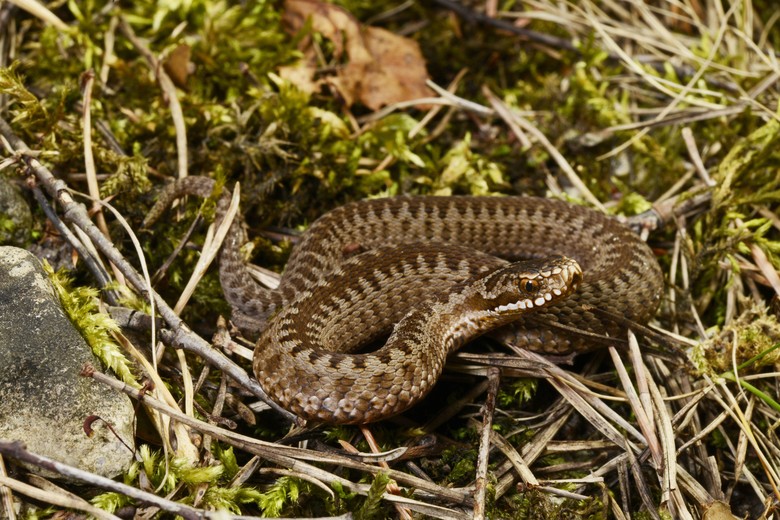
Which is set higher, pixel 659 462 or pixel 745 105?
pixel 745 105

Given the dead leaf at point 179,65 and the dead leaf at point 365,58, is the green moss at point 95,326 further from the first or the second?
the dead leaf at point 365,58

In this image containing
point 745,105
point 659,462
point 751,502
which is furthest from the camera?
point 745,105

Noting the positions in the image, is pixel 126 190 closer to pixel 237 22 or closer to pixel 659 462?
pixel 237 22

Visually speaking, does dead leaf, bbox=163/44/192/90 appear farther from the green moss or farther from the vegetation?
the green moss

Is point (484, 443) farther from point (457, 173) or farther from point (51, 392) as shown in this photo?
point (457, 173)

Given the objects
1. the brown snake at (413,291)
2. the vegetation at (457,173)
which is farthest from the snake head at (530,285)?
the vegetation at (457,173)

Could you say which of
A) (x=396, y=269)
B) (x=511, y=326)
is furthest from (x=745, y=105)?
(x=396, y=269)

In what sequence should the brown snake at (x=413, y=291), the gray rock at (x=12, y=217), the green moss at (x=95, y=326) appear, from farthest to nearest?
the gray rock at (x=12, y=217) → the brown snake at (x=413, y=291) → the green moss at (x=95, y=326)

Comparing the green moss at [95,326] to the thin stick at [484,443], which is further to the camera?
the green moss at [95,326]
